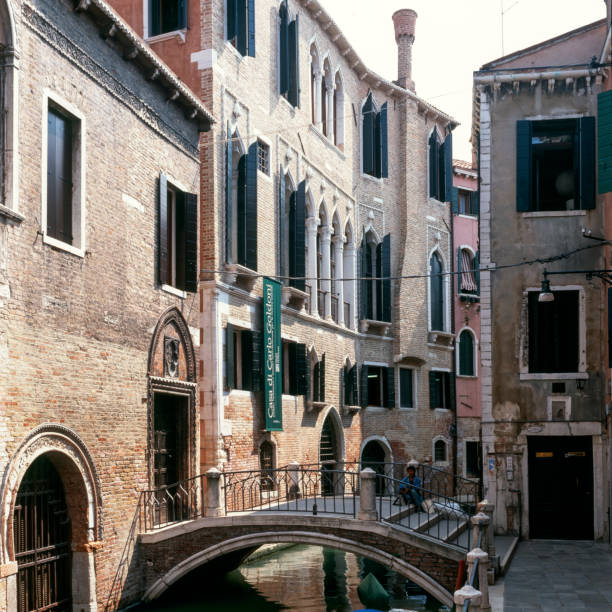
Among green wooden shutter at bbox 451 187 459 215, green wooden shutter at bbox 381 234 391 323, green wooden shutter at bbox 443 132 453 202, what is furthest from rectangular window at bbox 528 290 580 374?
green wooden shutter at bbox 451 187 459 215

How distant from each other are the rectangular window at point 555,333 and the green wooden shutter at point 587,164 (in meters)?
1.75

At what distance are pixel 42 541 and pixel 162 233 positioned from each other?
17.8ft

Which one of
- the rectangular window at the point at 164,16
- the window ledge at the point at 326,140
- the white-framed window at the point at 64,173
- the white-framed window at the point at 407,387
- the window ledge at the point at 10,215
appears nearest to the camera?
the window ledge at the point at 10,215

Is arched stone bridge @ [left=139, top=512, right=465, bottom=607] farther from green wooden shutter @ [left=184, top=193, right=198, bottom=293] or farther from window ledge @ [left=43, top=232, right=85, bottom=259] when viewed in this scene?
window ledge @ [left=43, top=232, right=85, bottom=259]

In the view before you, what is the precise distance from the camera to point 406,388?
28.3 metres

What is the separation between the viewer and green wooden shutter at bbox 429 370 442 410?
29.3 m

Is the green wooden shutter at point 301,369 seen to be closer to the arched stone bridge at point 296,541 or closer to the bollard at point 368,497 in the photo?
the arched stone bridge at point 296,541

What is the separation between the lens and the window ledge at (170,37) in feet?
58.7

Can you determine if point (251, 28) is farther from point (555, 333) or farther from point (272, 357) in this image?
point (555, 333)

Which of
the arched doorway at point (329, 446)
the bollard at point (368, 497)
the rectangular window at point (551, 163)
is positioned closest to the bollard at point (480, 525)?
Answer: the bollard at point (368, 497)

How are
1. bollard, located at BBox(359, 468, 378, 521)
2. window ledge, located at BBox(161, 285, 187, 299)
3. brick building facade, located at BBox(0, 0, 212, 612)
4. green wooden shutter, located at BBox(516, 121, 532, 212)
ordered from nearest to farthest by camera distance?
brick building facade, located at BBox(0, 0, 212, 612) → bollard, located at BBox(359, 468, 378, 521) → window ledge, located at BBox(161, 285, 187, 299) → green wooden shutter, located at BBox(516, 121, 532, 212)

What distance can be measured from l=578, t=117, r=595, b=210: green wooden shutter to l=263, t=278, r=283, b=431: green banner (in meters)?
6.38

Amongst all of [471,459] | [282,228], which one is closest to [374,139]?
[282,228]

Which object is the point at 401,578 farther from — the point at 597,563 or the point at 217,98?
the point at 217,98
